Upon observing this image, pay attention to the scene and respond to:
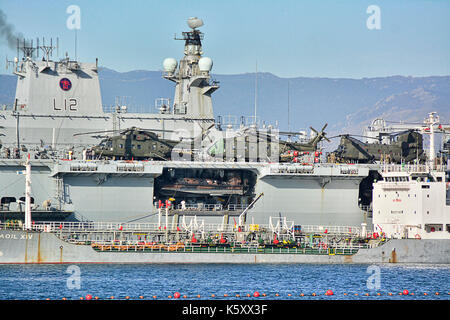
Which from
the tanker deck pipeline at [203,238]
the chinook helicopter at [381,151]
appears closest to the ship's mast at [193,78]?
the chinook helicopter at [381,151]

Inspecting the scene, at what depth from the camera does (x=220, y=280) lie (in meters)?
34.5

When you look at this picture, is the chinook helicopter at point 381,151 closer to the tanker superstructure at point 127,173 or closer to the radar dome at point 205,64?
the tanker superstructure at point 127,173

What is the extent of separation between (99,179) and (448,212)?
20.0 metres

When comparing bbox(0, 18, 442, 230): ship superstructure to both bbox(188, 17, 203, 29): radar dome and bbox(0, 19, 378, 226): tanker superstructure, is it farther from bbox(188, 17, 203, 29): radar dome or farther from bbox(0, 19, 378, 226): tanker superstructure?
bbox(188, 17, 203, 29): radar dome

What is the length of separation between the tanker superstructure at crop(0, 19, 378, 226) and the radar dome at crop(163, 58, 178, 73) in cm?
437

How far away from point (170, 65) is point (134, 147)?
10.3 meters

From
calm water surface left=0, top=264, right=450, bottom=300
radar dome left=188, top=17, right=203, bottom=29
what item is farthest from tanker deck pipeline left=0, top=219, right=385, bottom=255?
radar dome left=188, top=17, right=203, bottom=29

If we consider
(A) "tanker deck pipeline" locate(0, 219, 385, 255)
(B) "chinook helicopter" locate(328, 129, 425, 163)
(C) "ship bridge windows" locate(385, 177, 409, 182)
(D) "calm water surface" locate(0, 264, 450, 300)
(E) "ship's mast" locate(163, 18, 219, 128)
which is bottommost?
(D) "calm water surface" locate(0, 264, 450, 300)

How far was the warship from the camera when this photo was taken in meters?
41.1

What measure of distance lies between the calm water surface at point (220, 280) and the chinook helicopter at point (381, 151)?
1092 centimetres

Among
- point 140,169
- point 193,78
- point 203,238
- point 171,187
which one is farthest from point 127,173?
point 193,78

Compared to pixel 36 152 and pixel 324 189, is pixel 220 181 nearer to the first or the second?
pixel 324 189

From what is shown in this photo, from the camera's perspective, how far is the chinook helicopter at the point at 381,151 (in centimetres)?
4981

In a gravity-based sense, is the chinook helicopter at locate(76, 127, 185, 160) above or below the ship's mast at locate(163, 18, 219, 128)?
below
